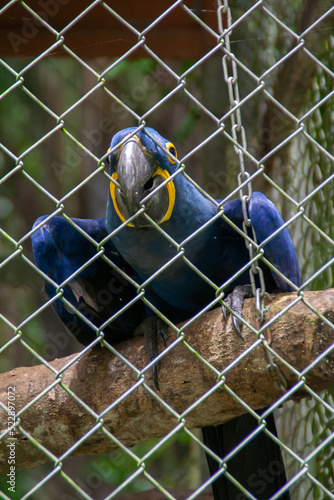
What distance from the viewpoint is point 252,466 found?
160 cm

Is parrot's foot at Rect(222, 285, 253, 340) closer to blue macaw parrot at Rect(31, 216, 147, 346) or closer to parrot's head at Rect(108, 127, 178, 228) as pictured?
parrot's head at Rect(108, 127, 178, 228)

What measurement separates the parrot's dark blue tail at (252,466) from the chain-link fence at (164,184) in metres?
0.03

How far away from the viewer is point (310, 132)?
1998mm

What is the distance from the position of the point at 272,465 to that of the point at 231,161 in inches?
49.3

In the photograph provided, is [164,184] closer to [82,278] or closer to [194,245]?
[194,245]

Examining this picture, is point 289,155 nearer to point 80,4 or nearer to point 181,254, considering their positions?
point 80,4

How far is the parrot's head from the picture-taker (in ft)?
4.11

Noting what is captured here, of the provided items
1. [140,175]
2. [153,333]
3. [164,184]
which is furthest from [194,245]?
[164,184]

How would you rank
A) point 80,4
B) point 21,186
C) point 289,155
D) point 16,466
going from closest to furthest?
1. point 16,466
2. point 80,4
3. point 289,155
4. point 21,186

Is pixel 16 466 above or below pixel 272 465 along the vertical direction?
above

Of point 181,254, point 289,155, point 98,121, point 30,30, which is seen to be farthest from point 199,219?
point 98,121

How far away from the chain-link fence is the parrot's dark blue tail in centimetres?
3

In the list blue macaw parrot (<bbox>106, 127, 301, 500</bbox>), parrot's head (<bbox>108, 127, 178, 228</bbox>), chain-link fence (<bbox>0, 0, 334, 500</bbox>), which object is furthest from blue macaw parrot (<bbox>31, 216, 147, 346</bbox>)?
parrot's head (<bbox>108, 127, 178, 228</bbox>)

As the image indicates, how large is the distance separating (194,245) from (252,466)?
646 mm
